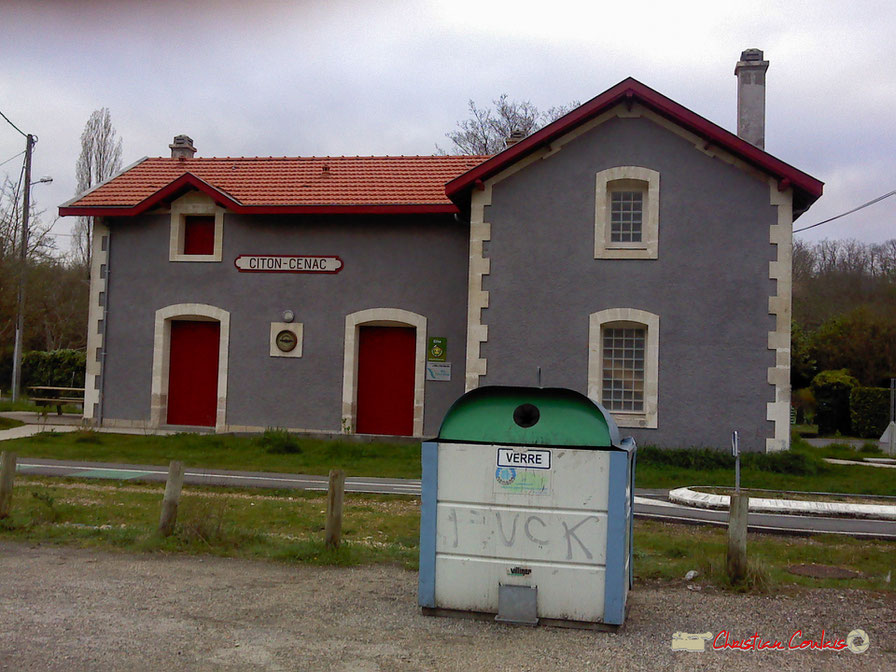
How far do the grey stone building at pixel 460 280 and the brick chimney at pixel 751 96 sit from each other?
0.06 metres

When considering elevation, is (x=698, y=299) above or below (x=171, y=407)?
above

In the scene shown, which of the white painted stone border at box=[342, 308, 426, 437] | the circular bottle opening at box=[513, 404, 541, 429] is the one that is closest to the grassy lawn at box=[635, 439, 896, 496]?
the white painted stone border at box=[342, 308, 426, 437]

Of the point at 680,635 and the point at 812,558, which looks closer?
the point at 680,635

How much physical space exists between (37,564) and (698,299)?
1203 centimetres

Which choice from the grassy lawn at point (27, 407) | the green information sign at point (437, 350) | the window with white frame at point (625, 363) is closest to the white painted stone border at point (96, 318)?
the grassy lawn at point (27, 407)

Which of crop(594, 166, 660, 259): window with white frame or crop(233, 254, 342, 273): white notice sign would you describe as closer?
crop(594, 166, 660, 259): window with white frame

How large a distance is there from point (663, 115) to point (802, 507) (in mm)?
7821

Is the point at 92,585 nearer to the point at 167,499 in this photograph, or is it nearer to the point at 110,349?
the point at 167,499

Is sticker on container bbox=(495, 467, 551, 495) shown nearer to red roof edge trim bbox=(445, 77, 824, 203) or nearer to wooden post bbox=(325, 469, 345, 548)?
wooden post bbox=(325, 469, 345, 548)

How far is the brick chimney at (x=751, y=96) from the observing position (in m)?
18.9

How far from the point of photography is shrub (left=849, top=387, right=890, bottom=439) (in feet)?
107

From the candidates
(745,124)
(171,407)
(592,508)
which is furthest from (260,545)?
(745,124)

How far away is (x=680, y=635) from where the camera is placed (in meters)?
6.07

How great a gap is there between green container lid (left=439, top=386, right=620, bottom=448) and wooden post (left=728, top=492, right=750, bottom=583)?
60.2 inches
